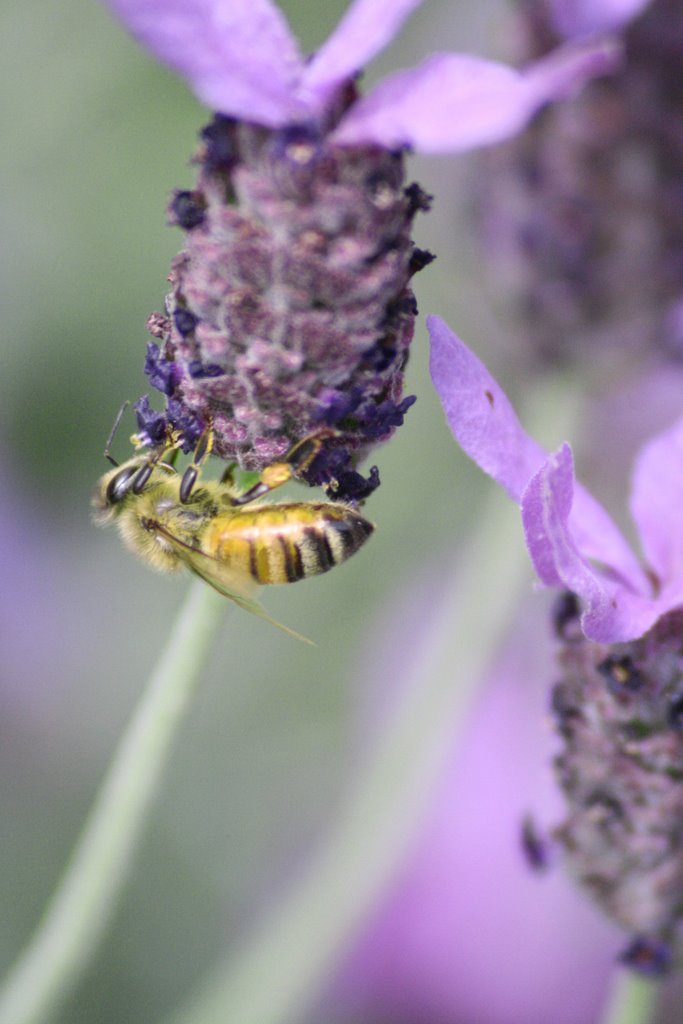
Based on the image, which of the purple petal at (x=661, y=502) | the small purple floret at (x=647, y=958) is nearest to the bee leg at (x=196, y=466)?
the purple petal at (x=661, y=502)

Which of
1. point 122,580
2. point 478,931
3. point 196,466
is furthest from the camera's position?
point 122,580

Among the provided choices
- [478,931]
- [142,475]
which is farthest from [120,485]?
[478,931]

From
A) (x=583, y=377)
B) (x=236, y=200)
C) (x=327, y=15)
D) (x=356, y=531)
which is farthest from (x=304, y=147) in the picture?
(x=327, y=15)

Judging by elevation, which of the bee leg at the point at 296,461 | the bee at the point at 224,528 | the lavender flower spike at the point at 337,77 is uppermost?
the lavender flower spike at the point at 337,77

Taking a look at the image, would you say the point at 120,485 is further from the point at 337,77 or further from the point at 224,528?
the point at 337,77

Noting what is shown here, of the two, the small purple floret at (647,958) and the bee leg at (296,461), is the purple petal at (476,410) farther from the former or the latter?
the small purple floret at (647,958)

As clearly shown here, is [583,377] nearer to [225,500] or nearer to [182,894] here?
[225,500]

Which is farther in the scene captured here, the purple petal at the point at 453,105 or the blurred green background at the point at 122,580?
the blurred green background at the point at 122,580
